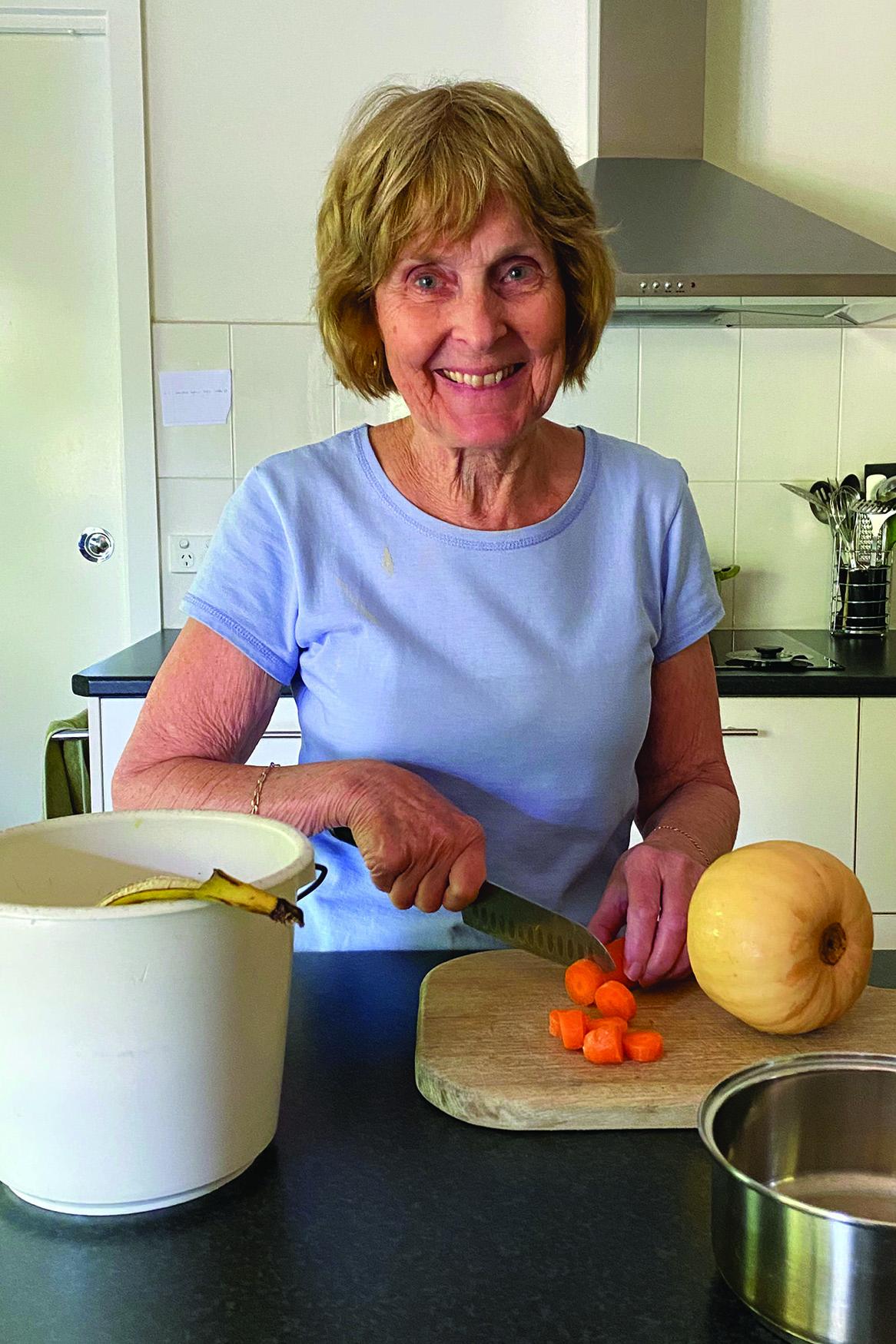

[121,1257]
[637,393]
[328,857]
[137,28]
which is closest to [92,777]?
[328,857]

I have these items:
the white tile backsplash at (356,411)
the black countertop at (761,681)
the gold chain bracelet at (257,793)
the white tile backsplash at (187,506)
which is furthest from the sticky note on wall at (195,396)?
the gold chain bracelet at (257,793)

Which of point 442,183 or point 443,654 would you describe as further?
point 443,654

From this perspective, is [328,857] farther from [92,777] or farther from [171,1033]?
[92,777]

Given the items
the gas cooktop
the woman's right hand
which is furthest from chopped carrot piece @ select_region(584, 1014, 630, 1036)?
the gas cooktop

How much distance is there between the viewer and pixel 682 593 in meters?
1.28

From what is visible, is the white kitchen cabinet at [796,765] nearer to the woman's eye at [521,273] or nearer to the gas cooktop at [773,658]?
the gas cooktop at [773,658]

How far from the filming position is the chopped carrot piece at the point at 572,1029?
877 millimetres

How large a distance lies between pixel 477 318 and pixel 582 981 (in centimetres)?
56

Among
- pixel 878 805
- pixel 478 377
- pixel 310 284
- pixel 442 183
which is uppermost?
pixel 310 284

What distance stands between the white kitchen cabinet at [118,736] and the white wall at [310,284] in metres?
0.58

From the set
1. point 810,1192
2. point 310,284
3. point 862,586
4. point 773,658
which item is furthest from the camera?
point 862,586

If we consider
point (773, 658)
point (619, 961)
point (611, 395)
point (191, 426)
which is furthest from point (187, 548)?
Result: point (619, 961)

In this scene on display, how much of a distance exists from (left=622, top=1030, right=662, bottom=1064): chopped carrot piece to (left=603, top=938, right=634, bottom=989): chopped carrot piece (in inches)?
3.1

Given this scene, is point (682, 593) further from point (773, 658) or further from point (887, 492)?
point (887, 492)
